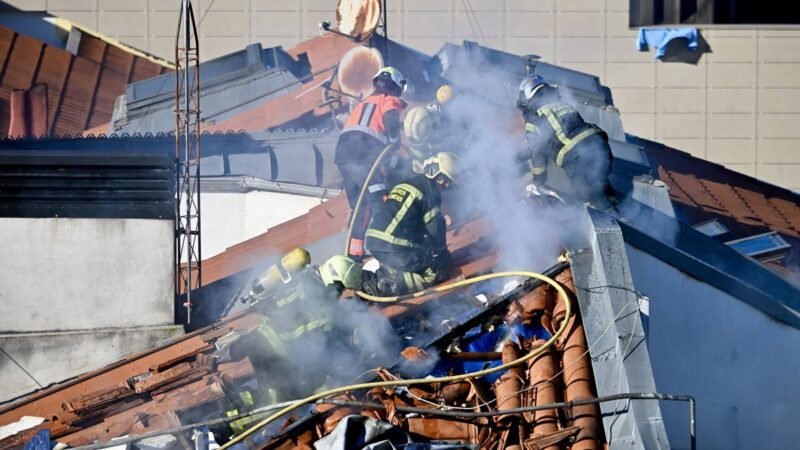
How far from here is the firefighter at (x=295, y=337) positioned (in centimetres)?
984

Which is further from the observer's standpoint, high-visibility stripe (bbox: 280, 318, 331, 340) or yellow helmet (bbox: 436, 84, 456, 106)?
yellow helmet (bbox: 436, 84, 456, 106)

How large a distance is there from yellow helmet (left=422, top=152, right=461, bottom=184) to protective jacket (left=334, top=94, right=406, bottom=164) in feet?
1.73

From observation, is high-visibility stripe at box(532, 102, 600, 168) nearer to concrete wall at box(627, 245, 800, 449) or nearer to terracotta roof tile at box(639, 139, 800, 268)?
concrete wall at box(627, 245, 800, 449)

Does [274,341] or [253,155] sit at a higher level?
[253,155]

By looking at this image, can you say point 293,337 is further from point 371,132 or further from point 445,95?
point 445,95

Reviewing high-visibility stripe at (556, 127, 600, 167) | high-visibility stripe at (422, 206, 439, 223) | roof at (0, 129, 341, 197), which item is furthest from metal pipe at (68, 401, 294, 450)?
roof at (0, 129, 341, 197)

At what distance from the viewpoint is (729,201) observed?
18422 millimetres

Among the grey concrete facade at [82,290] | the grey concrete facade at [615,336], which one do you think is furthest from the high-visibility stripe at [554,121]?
the grey concrete facade at [82,290]

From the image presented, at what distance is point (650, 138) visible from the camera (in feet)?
78.3

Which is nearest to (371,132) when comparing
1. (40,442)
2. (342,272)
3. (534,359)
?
(342,272)

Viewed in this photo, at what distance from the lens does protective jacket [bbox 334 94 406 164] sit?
12.8 meters

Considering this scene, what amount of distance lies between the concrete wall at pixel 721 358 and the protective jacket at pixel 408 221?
6.42 ft

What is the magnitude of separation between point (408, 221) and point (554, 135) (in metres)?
1.71

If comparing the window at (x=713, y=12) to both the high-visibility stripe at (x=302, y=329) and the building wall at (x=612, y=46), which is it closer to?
the building wall at (x=612, y=46)
